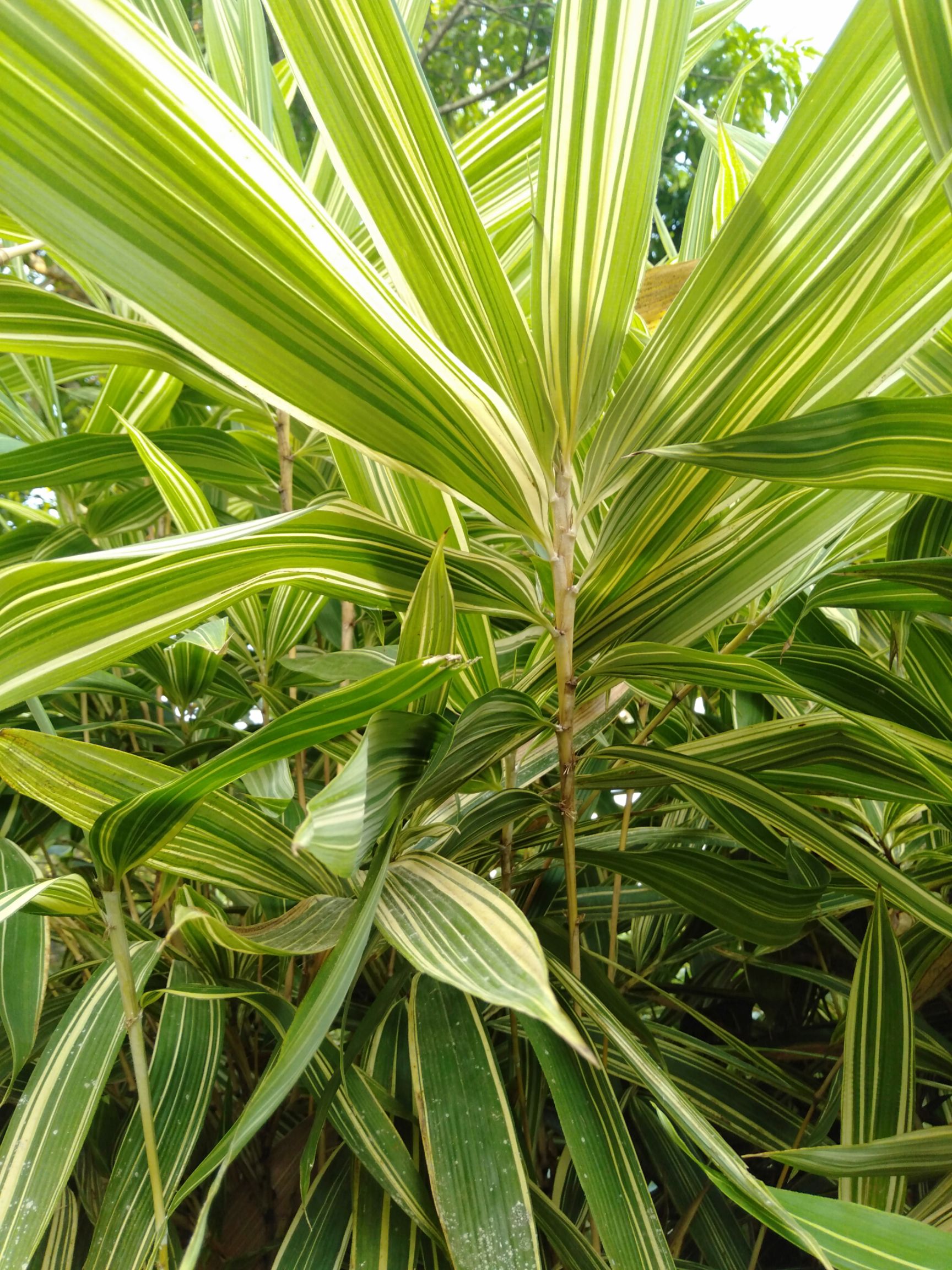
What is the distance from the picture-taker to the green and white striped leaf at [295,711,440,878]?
10.4 inches

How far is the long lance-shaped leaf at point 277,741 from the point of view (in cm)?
35

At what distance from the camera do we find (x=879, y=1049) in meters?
0.51

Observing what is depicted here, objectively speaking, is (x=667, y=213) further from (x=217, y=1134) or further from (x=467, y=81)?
(x=217, y=1134)

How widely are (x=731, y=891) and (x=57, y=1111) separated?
37 cm

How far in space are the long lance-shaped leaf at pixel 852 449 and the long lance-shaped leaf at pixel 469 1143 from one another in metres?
0.31

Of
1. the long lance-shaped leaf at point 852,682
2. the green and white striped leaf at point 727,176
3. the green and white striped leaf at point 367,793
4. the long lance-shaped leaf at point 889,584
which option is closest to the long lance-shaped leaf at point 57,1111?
the green and white striped leaf at point 367,793

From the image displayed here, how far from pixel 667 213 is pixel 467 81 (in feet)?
3.07

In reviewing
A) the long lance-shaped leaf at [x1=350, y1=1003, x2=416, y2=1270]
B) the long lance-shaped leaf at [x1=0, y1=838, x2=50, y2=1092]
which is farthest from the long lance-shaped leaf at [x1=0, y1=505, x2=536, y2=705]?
the long lance-shaped leaf at [x1=350, y1=1003, x2=416, y2=1270]

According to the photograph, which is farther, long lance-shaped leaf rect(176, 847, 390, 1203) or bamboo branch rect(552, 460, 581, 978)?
bamboo branch rect(552, 460, 581, 978)

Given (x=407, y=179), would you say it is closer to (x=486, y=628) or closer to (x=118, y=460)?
(x=486, y=628)

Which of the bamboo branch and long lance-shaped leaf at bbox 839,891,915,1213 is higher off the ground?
the bamboo branch

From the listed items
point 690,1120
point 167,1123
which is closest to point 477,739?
point 690,1120

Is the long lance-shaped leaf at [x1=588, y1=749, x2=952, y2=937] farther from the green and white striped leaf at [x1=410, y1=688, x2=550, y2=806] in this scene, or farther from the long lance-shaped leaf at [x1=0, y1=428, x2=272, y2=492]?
the long lance-shaped leaf at [x1=0, y1=428, x2=272, y2=492]

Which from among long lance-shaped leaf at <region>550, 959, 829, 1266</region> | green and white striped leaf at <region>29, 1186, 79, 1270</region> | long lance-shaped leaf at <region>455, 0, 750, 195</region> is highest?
long lance-shaped leaf at <region>455, 0, 750, 195</region>
